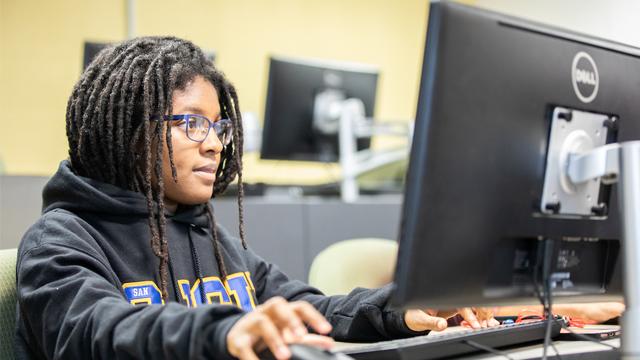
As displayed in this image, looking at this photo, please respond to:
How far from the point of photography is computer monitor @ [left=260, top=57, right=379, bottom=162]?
2.09 metres

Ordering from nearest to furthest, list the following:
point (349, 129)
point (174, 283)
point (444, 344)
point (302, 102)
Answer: point (444, 344), point (174, 283), point (302, 102), point (349, 129)

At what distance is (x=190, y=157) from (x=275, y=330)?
0.62m

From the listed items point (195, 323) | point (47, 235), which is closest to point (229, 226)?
point (47, 235)

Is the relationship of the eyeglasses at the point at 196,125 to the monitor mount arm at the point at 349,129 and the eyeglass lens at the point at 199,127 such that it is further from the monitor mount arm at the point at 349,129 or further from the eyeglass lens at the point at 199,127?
the monitor mount arm at the point at 349,129

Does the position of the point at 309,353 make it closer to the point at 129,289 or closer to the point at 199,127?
the point at 129,289

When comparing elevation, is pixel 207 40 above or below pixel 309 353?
above

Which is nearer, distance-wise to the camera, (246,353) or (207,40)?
(246,353)

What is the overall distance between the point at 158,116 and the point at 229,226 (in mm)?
A: 832

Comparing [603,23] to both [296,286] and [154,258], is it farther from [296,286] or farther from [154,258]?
[154,258]

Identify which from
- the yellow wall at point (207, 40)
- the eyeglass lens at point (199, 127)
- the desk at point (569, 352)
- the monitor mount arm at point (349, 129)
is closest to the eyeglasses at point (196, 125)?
the eyeglass lens at point (199, 127)

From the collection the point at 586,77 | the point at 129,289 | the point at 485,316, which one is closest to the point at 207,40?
the point at 129,289

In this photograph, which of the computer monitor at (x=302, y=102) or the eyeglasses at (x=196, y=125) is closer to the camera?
the eyeglasses at (x=196, y=125)

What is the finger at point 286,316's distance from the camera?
501 mm

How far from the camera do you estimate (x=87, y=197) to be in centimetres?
90
